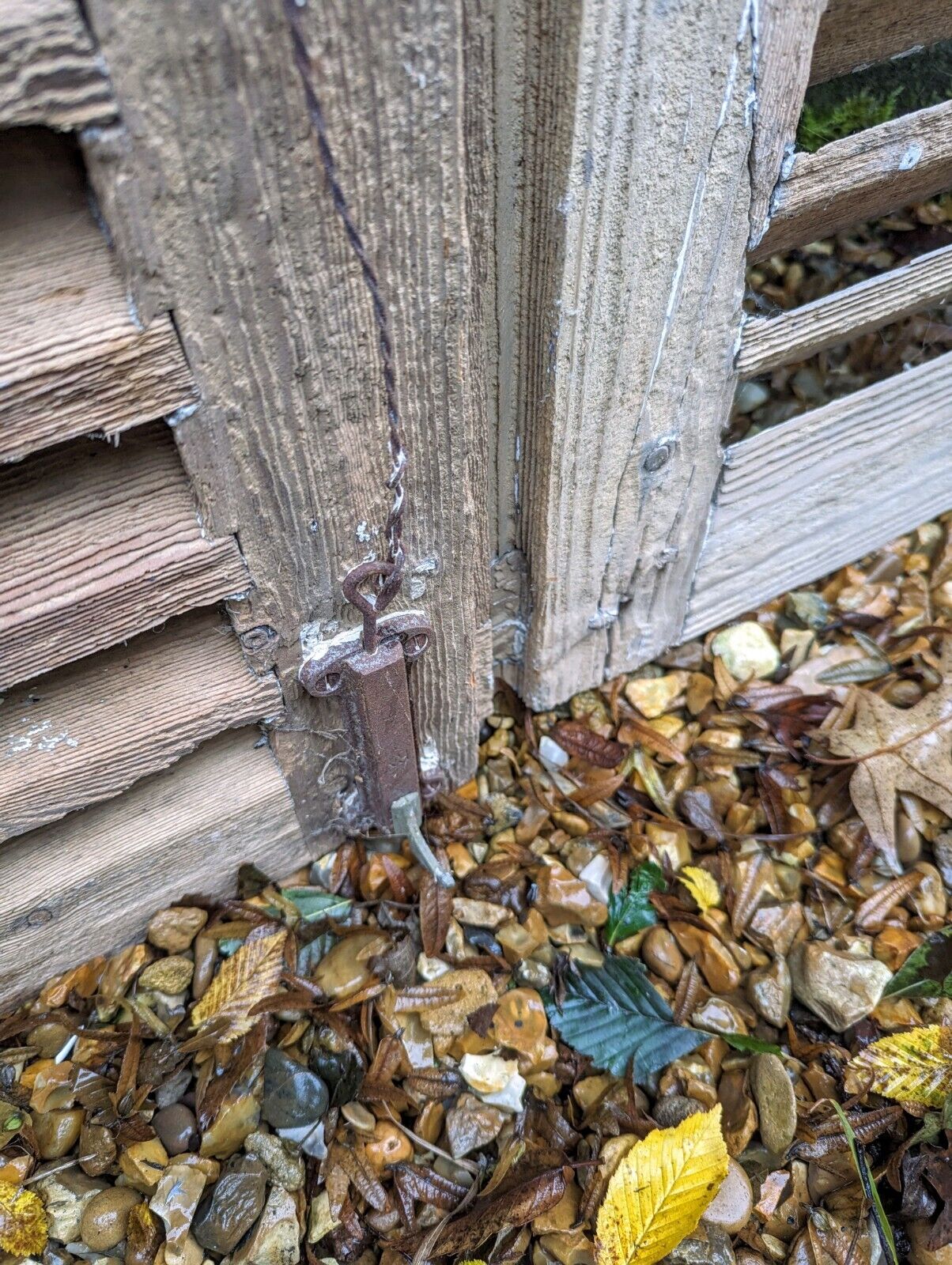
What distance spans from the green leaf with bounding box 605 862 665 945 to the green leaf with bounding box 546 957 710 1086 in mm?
45

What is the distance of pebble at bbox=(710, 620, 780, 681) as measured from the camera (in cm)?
152

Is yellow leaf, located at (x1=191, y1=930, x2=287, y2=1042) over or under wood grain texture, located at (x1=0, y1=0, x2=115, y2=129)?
under

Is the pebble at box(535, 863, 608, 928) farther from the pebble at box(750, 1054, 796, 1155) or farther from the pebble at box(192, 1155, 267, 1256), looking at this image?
the pebble at box(192, 1155, 267, 1256)

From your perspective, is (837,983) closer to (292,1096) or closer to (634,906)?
(634,906)

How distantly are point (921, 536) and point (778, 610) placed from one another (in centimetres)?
35

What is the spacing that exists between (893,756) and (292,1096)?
3.40ft

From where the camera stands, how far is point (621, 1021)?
120cm

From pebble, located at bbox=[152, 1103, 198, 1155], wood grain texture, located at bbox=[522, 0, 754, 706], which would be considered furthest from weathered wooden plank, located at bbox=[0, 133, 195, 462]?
pebble, located at bbox=[152, 1103, 198, 1155]

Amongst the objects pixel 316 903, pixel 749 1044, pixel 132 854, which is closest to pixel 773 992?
pixel 749 1044

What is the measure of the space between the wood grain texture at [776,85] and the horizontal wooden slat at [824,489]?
371 mm

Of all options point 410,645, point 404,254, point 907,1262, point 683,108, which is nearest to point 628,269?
point 683,108

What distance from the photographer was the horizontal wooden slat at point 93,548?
78cm

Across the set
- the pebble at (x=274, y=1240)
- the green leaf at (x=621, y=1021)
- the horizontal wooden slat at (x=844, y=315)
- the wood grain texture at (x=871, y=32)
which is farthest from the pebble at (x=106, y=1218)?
the wood grain texture at (x=871, y=32)

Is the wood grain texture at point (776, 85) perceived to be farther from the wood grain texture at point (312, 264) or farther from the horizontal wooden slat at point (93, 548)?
the horizontal wooden slat at point (93, 548)
